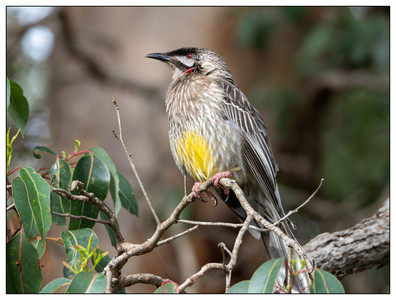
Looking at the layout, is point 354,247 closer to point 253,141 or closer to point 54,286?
point 253,141

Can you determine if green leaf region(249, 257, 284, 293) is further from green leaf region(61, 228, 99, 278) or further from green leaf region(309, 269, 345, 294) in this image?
green leaf region(61, 228, 99, 278)

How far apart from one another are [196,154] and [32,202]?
4.51 ft

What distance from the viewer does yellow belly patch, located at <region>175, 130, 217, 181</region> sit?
327cm

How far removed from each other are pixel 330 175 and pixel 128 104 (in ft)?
8.88

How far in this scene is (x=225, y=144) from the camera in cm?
328

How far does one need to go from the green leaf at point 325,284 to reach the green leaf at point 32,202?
3.41 feet

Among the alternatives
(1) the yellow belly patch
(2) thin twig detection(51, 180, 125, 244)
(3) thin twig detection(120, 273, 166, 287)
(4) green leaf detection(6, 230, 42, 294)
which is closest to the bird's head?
(1) the yellow belly patch

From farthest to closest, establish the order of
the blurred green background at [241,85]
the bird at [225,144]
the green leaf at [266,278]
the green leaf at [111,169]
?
1. the blurred green background at [241,85]
2. the bird at [225,144]
3. the green leaf at [111,169]
4. the green leaf at [266,278]

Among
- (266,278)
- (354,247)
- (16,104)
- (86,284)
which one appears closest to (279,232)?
(266,278)

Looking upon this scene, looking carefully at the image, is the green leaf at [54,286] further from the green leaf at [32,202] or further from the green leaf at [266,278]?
the green leaf at [266,278]

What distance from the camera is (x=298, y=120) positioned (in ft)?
23.5

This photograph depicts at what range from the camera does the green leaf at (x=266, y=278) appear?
5.58ft

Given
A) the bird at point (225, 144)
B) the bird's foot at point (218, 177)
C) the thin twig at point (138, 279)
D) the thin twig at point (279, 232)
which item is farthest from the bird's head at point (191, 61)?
the thin twig at point (138, 279)

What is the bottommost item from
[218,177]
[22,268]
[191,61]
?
[22,268]
